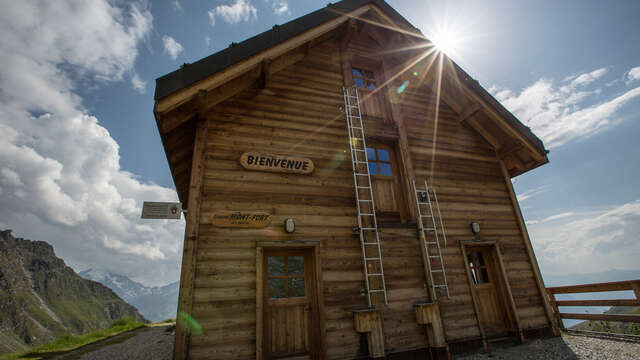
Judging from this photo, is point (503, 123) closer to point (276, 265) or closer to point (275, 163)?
point (275, 163)

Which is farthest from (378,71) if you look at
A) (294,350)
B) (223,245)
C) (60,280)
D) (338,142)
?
(60,280)

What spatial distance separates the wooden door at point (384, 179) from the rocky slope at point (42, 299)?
135844 mm

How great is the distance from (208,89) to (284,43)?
7.23 feet

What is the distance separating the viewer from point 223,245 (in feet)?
18.4

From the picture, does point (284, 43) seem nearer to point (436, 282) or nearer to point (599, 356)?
point (436, 282)

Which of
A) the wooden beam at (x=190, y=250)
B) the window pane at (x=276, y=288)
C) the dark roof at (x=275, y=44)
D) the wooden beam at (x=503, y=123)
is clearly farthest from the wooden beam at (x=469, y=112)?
the wooden beam at (x=190, y=250)

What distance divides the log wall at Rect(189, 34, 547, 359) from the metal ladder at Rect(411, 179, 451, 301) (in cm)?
22

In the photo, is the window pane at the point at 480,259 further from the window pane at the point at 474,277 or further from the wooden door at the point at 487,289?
the window pane at the point at 474,277

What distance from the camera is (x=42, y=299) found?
473 ft

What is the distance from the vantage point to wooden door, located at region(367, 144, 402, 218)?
740cm

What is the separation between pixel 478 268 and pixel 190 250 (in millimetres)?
7221

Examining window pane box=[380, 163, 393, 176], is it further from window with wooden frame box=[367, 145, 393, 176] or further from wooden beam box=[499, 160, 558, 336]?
wooden beam box=[499, 160, 558, 336]

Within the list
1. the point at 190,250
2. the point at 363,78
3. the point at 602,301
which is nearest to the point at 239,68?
the point at 190,250

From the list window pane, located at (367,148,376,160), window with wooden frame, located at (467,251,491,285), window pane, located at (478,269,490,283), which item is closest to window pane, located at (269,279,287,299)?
window pane, located at (367,148,376,160)
